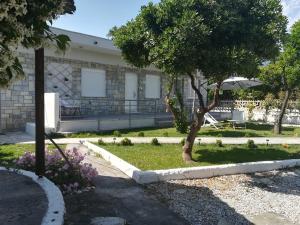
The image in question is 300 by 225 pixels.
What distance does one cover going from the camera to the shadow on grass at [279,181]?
7995 millimetres

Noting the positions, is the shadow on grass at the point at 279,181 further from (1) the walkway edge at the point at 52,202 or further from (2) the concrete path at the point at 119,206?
(1) the walkway edge at the point at 52,202

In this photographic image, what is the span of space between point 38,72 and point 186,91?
1819cm

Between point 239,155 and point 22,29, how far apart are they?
356 inches

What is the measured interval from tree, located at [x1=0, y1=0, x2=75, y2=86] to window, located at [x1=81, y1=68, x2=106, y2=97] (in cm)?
1430

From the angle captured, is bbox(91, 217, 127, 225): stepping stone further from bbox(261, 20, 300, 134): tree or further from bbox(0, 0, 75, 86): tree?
bbox(261, 20, 300, 134): tree

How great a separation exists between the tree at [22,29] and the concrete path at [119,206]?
297 cm

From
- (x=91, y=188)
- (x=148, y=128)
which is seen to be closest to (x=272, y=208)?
(x=91, y=188)

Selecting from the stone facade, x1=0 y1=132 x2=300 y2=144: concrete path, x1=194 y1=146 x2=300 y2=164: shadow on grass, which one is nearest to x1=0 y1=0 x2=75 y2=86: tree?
x1=194 y1=146 x2=300 y2=164: shadow on grass

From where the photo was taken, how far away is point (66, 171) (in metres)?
6.48

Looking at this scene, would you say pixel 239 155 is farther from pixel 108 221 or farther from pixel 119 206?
pixel 108 221

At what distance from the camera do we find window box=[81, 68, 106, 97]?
17.0 metres

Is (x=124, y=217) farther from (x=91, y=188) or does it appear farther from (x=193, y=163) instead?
(x=193, y=163)

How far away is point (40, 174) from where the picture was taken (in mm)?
5977

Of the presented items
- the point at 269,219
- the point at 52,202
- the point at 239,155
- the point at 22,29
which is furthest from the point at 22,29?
the point at 239,155
